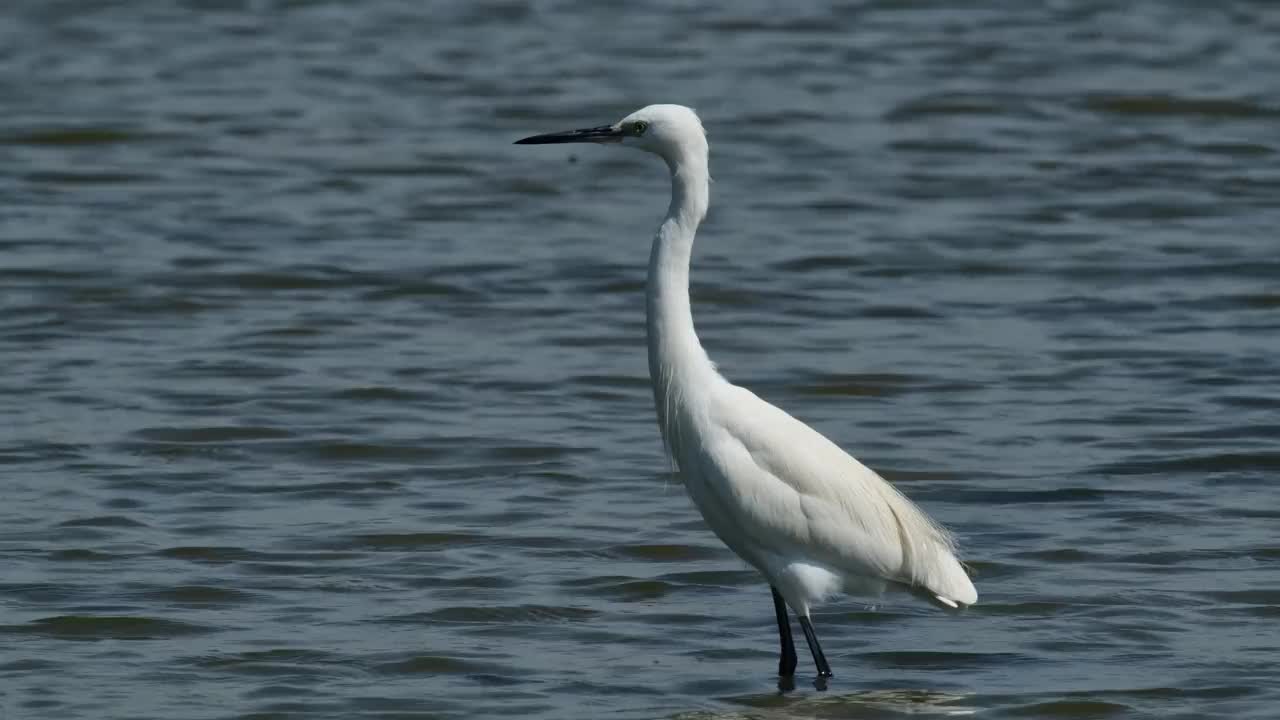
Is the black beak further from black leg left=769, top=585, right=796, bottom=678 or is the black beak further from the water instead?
the water

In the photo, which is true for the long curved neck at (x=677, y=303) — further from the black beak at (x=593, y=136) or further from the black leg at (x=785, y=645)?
the black leg at (x=785, y=645)

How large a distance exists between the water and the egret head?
145 cm

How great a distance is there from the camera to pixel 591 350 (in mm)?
11070

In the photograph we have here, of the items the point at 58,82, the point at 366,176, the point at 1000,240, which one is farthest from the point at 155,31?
the point at 1000,240

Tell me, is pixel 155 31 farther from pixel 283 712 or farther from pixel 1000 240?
pixel 283 712

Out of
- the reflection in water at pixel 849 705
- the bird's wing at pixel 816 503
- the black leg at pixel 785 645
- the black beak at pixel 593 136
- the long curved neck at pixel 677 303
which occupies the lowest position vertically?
the reflection in water at pixel 849 705

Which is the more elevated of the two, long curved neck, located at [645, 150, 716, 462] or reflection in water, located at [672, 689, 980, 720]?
long curved neck, located at [645, 150, 716, 462]

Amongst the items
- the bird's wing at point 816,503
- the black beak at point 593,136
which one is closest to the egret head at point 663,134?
the black beak at point 593,136

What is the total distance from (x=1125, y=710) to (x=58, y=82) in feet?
41.7

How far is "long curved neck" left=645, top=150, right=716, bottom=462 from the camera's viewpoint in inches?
257

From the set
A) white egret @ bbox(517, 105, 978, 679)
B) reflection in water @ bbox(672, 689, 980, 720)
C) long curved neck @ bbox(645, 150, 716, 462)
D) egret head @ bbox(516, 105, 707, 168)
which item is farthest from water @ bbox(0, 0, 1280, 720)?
egret head @ bbox(516, 105, 707, 168)

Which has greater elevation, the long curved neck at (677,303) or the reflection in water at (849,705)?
the long curved neck at (677,303)

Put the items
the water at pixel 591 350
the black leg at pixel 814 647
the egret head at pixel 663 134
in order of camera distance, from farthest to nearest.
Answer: the water at pixel 591 350 < the black leg at pixel 814 647 < the egret head at pixel 663 134

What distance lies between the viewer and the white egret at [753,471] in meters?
6.52
